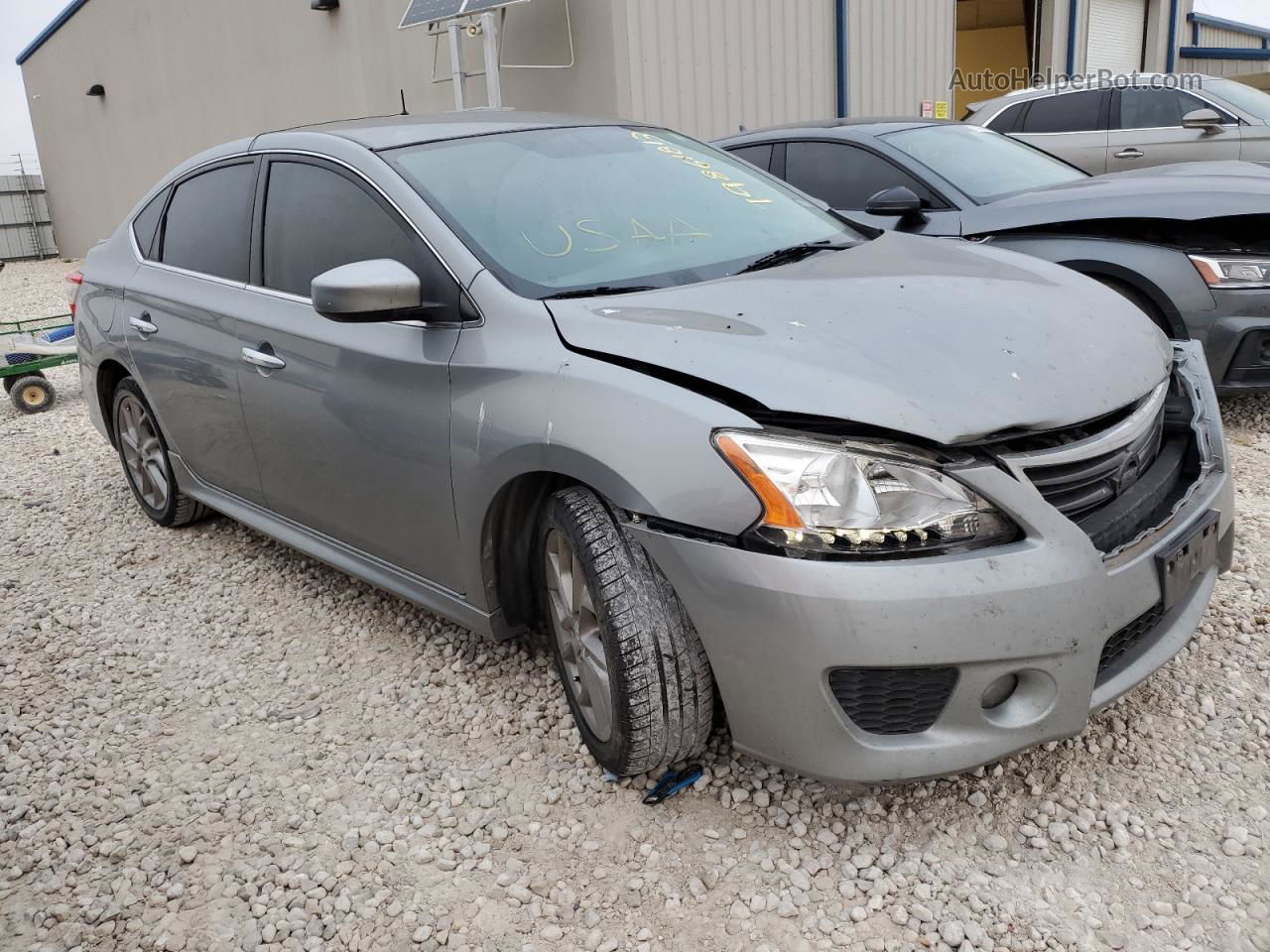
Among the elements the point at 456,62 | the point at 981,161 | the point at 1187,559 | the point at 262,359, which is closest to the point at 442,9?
the point at 456,62

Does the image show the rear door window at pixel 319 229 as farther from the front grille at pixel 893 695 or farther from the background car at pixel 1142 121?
the background car at pixel 1142 121

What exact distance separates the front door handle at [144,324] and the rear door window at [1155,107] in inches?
300

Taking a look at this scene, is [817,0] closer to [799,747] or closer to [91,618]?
[91,618]

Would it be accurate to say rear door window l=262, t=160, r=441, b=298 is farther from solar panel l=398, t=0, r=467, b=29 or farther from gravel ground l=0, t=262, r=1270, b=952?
solar panel l=398, t=0, r=467, b=29

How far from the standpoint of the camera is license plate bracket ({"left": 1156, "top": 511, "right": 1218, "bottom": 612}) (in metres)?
2.12

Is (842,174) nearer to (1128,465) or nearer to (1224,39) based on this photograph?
(1128,465)

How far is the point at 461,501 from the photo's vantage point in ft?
8.41

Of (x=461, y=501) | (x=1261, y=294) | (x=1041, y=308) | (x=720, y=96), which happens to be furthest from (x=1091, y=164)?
(x=461, y=501)

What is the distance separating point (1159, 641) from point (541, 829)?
4.58ft

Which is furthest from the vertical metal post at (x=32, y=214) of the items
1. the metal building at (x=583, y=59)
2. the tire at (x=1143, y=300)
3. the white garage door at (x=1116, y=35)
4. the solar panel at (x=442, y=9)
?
the tire at (x=1143, y=300)

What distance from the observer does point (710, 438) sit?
6.61 ft

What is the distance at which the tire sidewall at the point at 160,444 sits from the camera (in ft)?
13.6

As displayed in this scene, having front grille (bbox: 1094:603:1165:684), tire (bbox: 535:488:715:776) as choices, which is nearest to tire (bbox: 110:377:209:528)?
tire (bbox: 535:488:715:776)

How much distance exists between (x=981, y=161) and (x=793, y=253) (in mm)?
2976
